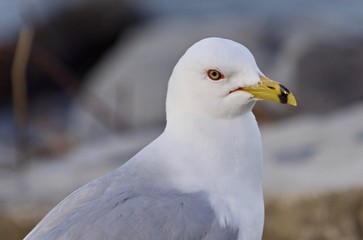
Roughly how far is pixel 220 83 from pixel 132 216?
59 centimetres

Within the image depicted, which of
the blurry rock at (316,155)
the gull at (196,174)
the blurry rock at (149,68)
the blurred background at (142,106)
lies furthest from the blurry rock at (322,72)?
the gull at (196,174)

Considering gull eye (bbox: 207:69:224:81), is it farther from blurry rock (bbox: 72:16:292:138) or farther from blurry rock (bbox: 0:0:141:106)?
blurry rock (bbox: 0:0:141:106)

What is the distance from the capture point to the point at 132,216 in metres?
3.63

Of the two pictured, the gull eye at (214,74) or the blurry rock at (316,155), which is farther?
the blurry rock at (316,155)

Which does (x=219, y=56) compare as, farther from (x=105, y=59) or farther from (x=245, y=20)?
(x=105, y=59)

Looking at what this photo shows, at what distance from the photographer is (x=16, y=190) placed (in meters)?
6.17

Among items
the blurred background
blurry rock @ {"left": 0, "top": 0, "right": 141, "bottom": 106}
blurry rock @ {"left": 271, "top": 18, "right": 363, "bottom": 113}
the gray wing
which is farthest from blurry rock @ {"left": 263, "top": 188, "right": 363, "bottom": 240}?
blurry rock @ {"left": 0, "top": 0, "right": 141, "bottom": 106}

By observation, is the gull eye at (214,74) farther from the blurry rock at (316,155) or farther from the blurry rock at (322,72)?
the blurry rock at (322,72)

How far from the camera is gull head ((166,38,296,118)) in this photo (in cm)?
377

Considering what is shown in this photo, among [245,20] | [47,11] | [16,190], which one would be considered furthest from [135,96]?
[47,11]

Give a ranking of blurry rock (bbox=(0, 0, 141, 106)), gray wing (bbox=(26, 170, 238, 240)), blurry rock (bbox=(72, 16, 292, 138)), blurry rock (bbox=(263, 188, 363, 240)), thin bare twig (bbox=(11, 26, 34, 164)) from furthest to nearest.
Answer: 1. blurry rock (bbox=(0, 0, 141, 106))
2. blurry rock (bbox=(72, 16, 292, 138))
3. thin bare twig (bbox=(11, 26, 34, 164))
4. blurry rock (bbox=(263, 188, 363, 240))
5. gray wing (bbox=(26, 170, 238, 240))

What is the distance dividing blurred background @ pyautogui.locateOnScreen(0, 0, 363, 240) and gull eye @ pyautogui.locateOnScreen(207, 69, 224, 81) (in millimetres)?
1529

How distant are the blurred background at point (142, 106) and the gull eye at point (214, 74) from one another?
1.53m

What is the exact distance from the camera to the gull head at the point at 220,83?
3.77 metres
